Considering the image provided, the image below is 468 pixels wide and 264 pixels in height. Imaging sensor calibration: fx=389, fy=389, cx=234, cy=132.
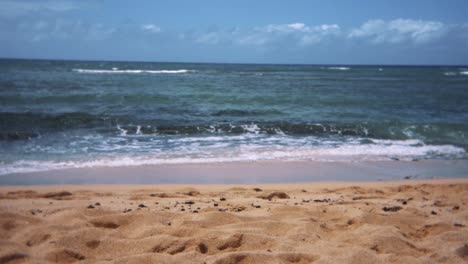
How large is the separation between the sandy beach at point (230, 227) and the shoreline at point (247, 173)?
114 cm

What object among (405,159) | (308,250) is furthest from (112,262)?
(405,159)

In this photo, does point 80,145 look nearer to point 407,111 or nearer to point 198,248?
point 198,248

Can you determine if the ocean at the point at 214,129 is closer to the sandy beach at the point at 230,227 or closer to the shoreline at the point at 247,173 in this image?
the shoreline at the point at 247,173

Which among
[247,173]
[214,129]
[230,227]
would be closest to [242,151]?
[247,173]

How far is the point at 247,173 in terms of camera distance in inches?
294

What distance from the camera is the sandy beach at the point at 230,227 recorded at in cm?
319

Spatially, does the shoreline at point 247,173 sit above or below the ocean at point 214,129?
below

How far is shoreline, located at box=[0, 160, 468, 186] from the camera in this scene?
6812 mm

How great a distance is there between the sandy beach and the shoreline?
3.74 feet

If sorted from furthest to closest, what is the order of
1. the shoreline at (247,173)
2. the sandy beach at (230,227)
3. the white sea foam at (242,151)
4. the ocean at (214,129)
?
the ocean at (214,129) → the white sea foam at (242,151) → the shoreline at (247,173) → the sandy beach at (230,227)

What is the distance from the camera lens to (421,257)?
3.23 m

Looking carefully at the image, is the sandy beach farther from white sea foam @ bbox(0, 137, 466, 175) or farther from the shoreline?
white sea foam @ bbox(0, 137, 466, 175)

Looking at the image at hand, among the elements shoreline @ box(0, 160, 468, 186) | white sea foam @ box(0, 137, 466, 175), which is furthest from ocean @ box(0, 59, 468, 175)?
shoreline @ box(0, 160, 468, 186)

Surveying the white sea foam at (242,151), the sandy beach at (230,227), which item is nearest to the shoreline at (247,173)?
the white sea foam at (242,151)
